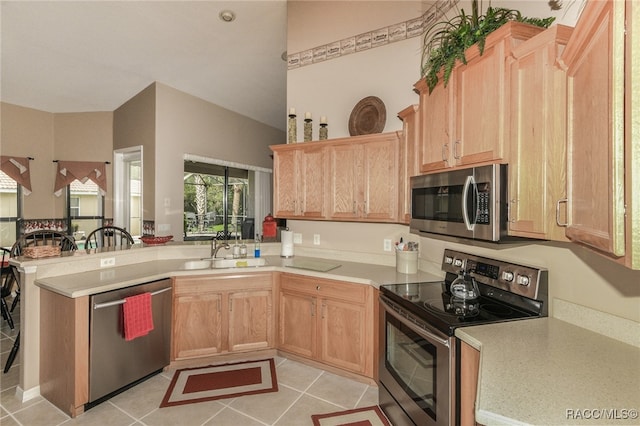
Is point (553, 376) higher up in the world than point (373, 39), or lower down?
lower down

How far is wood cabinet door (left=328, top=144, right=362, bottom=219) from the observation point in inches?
110

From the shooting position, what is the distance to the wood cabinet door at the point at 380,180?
2611mm

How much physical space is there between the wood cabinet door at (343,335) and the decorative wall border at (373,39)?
245 centimetres

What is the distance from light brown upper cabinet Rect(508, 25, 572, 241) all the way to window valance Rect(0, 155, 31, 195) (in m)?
6.44

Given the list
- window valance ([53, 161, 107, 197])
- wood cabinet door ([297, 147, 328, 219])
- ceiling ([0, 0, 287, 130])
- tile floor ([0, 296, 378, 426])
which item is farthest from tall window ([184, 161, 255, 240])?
tile floor ([0, 296, 378, 426])

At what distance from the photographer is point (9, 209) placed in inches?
188

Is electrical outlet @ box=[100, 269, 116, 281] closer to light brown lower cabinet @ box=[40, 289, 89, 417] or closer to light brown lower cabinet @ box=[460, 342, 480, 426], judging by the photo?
light brown lower cabinet @ box=[40, 289, 89, 417]

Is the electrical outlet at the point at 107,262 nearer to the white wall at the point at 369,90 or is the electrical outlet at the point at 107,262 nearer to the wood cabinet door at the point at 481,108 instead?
the white wall at the point at 369,90

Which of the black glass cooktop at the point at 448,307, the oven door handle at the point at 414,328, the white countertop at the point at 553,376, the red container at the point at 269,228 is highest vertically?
the red container at the point at 269,228

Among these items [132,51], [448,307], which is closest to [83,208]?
[132,51]

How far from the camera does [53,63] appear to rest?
156 inches

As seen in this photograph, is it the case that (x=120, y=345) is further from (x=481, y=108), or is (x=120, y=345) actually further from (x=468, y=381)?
(x=481, y=108)

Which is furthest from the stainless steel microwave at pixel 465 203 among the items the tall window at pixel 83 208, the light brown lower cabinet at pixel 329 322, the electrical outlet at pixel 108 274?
the tall window at pixel 83 208

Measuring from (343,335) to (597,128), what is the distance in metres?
2.13
